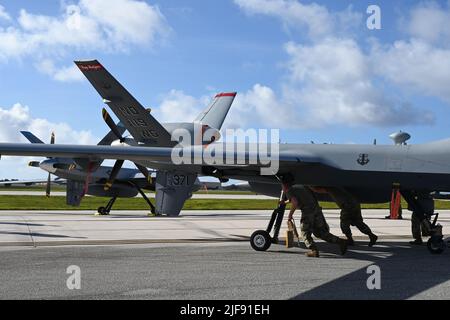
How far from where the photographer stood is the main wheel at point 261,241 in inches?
448

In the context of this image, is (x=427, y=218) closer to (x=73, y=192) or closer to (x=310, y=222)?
(x=310, y=222)

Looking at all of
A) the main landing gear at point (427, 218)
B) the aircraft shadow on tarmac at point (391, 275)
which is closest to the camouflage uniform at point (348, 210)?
the aircraft shadow on tarmac at point (391, 275)

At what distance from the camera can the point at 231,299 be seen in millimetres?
6230

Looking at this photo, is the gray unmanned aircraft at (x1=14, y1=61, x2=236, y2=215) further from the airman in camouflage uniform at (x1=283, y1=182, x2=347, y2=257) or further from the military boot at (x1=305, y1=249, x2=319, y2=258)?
the military boot at (x1=305, y1=249, x2=319, y2=258)

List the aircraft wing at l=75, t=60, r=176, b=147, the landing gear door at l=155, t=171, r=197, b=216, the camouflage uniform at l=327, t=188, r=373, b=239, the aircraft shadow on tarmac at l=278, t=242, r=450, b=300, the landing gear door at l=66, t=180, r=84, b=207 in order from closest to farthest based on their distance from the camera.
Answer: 1. the aircraft shadow on tarmac at l=278, t=242, r=450, b=300
2. the camouflage uniform at l=327, t=188, r=373, b=239
3. the landing gear door at l=155, t=171, r=197, b=216
4. the aircraft wing at l=75, t=60, r=176, b=147
5. the landing gear door at l=66, t=180, r=84, b=207

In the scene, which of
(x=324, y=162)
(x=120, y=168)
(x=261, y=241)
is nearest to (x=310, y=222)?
(x=261, y=241)

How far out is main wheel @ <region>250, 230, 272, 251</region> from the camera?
37.4ft

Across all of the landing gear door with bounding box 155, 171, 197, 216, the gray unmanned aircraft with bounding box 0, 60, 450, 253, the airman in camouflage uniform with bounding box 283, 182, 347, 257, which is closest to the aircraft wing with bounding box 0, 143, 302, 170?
the gray unmanned aircraft with bounding box 0, 60, 450, 253

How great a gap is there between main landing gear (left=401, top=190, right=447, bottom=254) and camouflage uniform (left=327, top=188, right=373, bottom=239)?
4.47ft

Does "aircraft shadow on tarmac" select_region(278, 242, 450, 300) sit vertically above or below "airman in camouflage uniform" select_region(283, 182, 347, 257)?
below

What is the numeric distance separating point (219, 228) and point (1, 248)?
8260 millimetres

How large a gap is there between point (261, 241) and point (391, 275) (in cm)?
379
